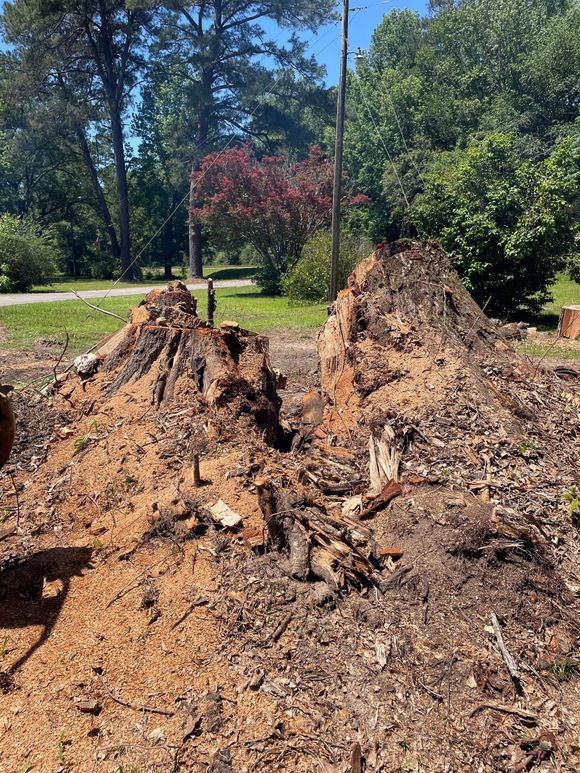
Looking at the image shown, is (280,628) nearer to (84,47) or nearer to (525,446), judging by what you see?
(525,446)

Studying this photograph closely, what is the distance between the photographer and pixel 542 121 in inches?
1037

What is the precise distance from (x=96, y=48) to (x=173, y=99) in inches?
572

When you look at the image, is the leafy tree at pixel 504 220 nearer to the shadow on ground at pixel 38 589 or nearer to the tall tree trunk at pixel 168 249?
the shadow on ground at pixel 38 589

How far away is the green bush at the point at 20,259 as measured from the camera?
2232 cm

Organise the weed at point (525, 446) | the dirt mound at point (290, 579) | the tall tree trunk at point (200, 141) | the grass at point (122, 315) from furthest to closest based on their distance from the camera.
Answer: the tall tree trunk at point (200, 141) < the grass at point (122, 315) < the weed at point (525, 446) < the dirt mound at point (290, 579)

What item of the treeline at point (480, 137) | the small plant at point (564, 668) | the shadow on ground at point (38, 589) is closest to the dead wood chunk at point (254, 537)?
the shadow on ground at point (38, 589)

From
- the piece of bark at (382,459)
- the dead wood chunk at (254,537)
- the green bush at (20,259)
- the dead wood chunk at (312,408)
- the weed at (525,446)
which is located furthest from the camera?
the green bush at (20,259)

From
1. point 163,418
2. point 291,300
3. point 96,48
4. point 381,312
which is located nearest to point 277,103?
point 96,48

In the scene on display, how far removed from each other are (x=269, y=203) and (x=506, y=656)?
2010 cm

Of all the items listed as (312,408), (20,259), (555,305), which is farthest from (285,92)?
(312,408)

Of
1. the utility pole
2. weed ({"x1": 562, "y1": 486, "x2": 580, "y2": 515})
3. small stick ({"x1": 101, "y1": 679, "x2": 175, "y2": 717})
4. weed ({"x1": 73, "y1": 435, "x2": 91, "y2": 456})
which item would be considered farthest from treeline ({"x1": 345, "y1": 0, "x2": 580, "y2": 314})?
small stick ({"x1": 101, "y1": 679, "x2": 175, "y2": 717})

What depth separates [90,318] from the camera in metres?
14.1

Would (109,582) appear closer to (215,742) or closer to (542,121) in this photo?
(215,742)

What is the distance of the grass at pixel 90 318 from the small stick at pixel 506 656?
802 cm
